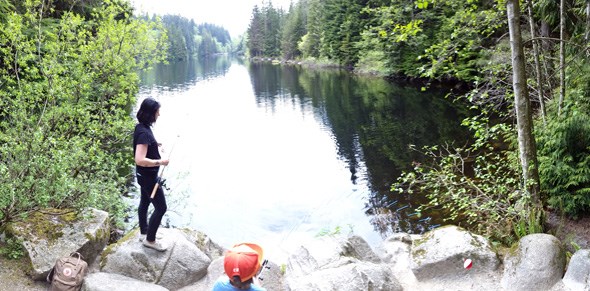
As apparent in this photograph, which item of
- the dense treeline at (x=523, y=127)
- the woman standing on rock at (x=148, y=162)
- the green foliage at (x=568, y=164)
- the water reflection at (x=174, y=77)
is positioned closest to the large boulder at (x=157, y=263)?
the woman standing on rock at (x=148, y=162)

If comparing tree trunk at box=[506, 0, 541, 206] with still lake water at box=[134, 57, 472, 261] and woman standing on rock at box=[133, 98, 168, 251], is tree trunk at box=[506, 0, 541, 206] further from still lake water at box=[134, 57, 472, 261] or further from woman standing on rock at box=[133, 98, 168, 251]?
woman standing on rock at box=[133, 98, 168, 251]

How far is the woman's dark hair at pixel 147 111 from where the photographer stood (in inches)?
207

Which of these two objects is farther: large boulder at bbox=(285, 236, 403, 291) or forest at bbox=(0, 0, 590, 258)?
forest at bbox=(0, 0, 590, 258)

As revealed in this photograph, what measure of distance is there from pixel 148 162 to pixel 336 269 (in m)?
2.82

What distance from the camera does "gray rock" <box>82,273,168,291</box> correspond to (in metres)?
5.50

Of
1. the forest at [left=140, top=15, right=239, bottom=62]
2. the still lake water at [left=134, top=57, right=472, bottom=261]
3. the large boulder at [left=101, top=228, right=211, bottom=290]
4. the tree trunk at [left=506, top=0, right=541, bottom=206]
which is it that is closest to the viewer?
the large boulder at [left=101, top=228, right=211, bottom=290]

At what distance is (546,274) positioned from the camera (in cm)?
570

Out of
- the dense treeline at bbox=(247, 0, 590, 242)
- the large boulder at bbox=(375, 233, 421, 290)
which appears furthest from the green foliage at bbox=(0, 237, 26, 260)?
the dense treeline at bbox=(247, 0, 590, 242)

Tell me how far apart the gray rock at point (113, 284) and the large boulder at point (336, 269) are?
1.97m

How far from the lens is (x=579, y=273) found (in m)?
5.53

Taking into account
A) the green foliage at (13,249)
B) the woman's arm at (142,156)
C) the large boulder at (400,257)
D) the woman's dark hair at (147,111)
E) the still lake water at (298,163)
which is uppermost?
the woman's dark hair at (147,111)

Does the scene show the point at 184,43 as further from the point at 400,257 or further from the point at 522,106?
the point at 522,106

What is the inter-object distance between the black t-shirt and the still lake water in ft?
2.94

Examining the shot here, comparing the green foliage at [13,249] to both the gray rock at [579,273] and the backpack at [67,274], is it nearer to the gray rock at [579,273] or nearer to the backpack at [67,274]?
the backpack at [67,274]
